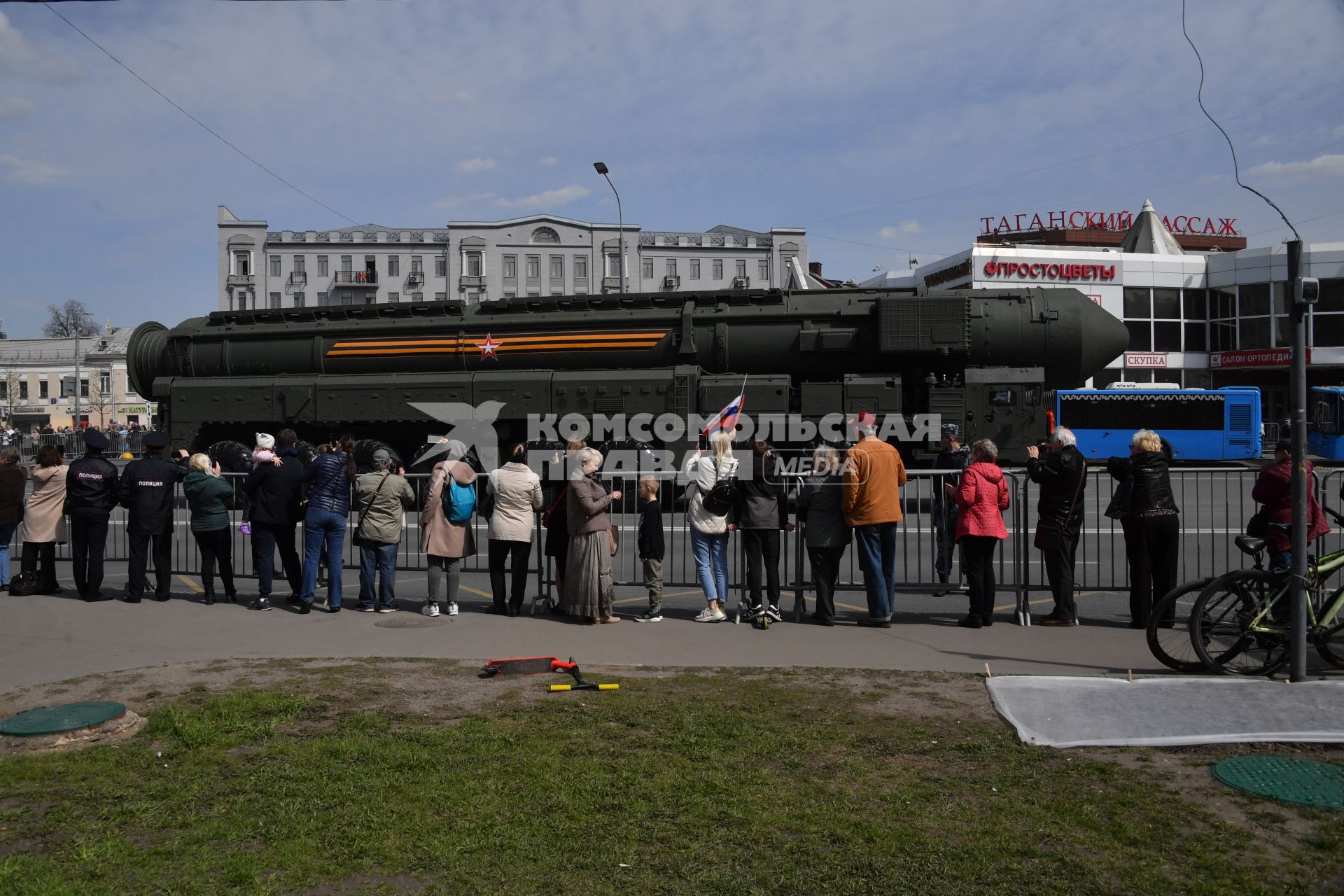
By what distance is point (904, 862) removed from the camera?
3795 millimetres

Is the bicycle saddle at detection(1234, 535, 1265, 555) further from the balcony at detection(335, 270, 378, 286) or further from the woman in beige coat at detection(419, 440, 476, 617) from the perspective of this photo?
the balcony at detection(335, 270, 378, 286)

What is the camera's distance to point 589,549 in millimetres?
8961

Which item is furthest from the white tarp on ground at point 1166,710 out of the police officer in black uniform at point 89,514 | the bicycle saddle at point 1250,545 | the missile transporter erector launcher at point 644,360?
the missile transporter erector launcher at point 644,360

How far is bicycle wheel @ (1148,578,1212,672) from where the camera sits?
6777 mm

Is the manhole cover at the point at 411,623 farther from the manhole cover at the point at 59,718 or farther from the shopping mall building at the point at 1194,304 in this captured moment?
the shopping mall building at the point at 1194,304

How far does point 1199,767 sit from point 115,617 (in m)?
8.98

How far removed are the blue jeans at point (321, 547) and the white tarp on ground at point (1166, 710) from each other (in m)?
6.22

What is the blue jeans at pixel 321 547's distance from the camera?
9.54m

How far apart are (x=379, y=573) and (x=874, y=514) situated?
4.78 meters

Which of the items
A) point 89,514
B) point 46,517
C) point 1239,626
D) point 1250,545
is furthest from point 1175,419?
point 46,517

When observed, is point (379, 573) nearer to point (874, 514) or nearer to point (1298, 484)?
point (874, 514)

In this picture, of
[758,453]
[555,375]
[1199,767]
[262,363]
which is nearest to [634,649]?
[758,453]

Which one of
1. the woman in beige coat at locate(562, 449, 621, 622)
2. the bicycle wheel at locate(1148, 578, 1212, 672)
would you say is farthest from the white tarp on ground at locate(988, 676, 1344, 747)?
the woman in beige coat at locate(562, 449, 621, 622)

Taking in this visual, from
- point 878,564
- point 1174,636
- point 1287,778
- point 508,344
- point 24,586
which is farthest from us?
point 508,344
